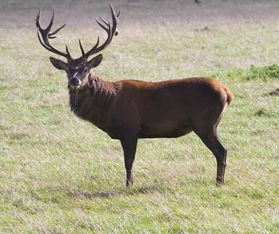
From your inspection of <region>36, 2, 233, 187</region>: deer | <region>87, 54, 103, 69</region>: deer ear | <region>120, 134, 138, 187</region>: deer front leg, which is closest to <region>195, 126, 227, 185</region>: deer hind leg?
<region>36, 2, 233, 187</region>: deer

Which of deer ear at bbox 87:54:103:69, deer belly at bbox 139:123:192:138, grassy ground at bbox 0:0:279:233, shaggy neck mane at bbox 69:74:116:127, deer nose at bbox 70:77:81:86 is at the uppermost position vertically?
deer ear at bbox 87:54:103:69

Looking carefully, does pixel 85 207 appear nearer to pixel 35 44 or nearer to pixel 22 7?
pixel 35 44

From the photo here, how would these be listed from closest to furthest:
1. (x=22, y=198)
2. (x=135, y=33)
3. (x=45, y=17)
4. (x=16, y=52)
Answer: (x=22, y=198)
(x=16, y=52)
(x=135, y=33)
(x=45, y=17)

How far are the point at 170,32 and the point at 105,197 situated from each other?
17739mm

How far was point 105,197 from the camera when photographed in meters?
8.83

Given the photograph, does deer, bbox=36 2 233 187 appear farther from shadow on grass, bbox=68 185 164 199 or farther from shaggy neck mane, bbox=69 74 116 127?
shadow on grass, bbox=68 185 164 199

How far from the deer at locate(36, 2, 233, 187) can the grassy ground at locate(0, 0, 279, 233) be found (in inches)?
19.8

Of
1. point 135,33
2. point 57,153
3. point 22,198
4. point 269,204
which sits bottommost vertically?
point 135,33

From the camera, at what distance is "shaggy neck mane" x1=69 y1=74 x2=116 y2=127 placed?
31.6 feet

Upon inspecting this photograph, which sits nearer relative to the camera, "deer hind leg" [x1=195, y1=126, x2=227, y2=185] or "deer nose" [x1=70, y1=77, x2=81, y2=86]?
"deer nose" [x1=70, y1=77, x2=81, y2=86]

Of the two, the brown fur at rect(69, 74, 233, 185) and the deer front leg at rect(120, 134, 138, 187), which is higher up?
the brown fur at rect(69, 74, 233, 185)

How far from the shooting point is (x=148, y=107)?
377 inches

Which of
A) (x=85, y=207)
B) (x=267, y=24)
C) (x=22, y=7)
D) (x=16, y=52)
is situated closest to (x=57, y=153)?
(x=85, y=207)

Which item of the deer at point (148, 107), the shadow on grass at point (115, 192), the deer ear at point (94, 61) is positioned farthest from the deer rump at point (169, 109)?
the shadow on grass at point (115, 192)
